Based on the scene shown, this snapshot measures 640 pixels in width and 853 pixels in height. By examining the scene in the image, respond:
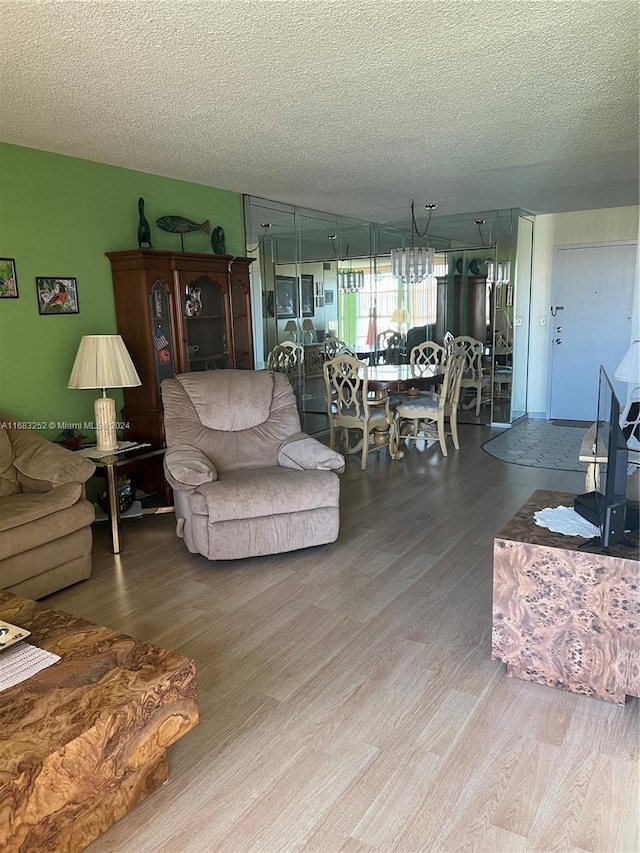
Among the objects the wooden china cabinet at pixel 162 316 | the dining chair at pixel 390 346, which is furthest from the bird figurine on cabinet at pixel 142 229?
the dining chair at pixel 390 346

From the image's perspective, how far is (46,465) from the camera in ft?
11.0

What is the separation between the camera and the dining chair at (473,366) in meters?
7.42

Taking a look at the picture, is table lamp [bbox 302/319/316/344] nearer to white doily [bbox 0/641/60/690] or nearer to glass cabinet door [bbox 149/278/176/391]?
glass cabinet door [bbox 149/278/176/391]

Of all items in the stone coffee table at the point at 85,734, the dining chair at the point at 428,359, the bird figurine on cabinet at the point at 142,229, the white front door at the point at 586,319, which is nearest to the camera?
the stone coffee table at the point at 85,734

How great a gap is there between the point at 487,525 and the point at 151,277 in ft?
9.14

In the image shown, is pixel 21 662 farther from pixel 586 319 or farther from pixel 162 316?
pixel 586 319

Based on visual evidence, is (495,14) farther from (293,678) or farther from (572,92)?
(293,678)

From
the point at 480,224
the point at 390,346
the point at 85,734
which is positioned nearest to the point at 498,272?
the point at 480,224

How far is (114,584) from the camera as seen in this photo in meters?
3.29

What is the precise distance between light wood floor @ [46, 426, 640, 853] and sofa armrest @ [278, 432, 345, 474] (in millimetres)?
499

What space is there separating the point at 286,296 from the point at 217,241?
1.25 m

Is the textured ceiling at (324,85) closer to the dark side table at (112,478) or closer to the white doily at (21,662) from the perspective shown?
the dark side table at (112,478)

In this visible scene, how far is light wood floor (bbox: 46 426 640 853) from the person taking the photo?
66.5 inches

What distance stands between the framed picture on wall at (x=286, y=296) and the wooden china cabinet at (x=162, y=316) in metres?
1.31
